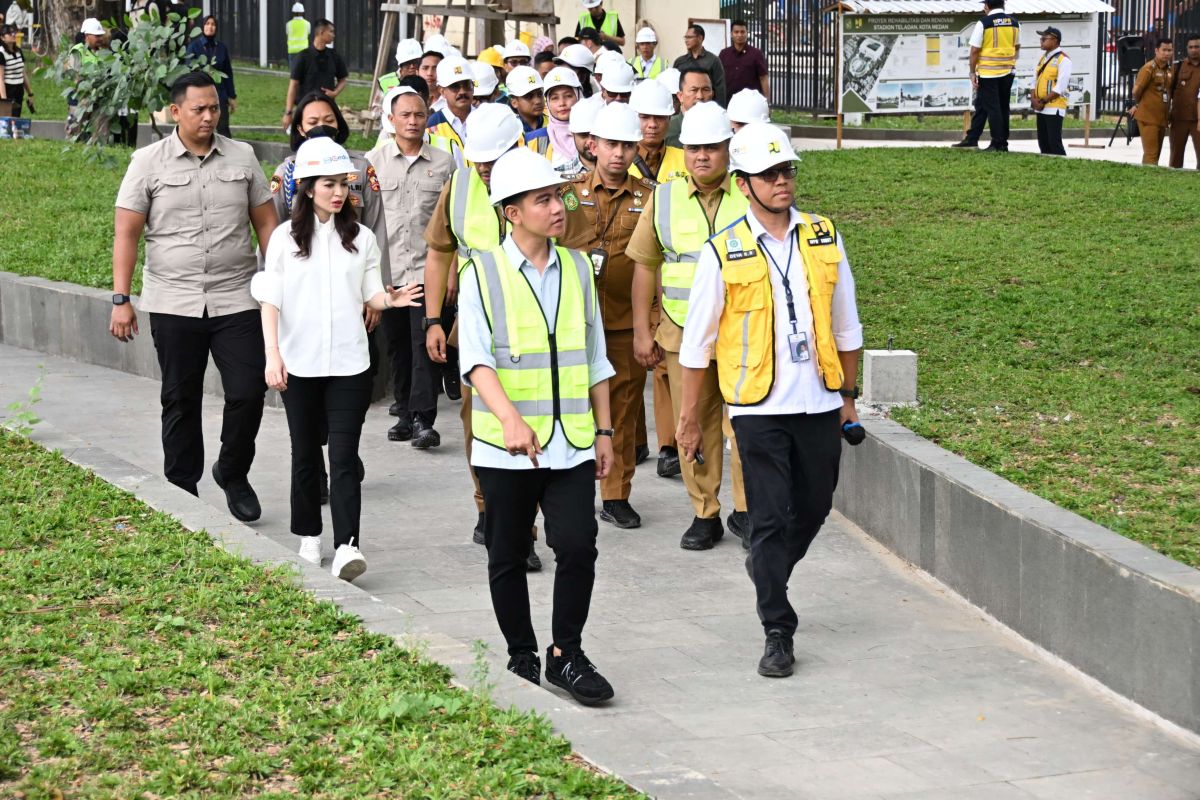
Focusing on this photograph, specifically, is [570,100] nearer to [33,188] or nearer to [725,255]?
[725,255]

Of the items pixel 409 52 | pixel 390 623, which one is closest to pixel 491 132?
pixel 390 623

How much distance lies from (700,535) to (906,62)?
16.0 metres

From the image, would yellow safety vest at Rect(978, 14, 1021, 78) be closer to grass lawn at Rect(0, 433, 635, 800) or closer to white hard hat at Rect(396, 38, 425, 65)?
white hard hat at Rect(396, 38, 425, 65)

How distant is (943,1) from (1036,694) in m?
19.2

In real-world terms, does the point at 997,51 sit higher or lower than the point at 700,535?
higher

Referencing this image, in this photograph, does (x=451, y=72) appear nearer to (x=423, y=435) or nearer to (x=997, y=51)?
(x=423, y=435)

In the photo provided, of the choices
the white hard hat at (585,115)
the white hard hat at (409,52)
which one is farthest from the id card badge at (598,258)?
the white hard hat at (409,52)

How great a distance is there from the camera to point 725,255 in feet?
20.9

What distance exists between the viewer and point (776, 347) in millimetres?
6344

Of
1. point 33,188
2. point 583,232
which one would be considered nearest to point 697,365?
point 583,232

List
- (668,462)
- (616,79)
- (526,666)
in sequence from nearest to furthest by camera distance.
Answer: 1. (526,666)
2. (668,462)
3. (616,79)

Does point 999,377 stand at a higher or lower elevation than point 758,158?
lower

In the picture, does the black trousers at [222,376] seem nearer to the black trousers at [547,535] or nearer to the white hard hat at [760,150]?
the black trousers at [547,535]

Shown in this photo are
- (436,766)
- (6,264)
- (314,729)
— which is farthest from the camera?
(6,264)
